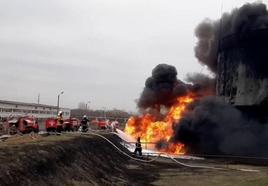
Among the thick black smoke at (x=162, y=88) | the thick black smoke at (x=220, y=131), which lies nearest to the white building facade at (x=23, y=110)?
the thick black smoke at (x=162, y=88)

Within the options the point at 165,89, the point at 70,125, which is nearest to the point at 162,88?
the point at 165,89

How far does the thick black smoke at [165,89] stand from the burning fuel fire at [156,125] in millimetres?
1219

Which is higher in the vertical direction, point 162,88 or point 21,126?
point 162,88

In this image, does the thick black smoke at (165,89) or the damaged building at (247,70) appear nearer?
the damaged building at (247,70)

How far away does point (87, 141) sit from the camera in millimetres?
31625

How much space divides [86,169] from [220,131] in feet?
86.1

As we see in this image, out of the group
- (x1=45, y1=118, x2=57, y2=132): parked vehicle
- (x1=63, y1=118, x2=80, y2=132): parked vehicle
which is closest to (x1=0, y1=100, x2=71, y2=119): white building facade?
(x1=63, y1=118, x2=80, y2=132): parked vehicle

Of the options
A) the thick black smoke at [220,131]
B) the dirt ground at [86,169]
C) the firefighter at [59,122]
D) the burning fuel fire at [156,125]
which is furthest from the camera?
the burning fuel fire at [156,125]

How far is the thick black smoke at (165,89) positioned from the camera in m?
Answer: 58.0

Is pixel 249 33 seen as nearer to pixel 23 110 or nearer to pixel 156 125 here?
pixel 156 125

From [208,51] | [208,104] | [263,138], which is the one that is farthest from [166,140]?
[208,51]

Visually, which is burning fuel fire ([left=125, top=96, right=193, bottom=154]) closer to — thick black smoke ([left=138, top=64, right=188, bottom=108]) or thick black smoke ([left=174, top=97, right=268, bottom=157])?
thick black smoke ([left=138, top=64, right=188, bottom=108])

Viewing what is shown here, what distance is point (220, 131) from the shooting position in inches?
1820

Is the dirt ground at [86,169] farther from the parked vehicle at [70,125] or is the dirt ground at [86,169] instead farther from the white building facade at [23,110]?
the white building facade at [23,110]
